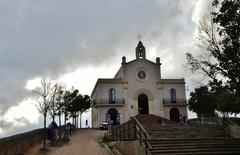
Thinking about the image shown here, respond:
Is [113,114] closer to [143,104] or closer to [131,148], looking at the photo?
[143,104]

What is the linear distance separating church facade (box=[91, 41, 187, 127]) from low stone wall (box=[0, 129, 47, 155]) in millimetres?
25321

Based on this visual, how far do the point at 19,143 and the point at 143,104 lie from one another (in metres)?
34.4

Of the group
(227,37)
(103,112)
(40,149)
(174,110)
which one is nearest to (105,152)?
(40,149)

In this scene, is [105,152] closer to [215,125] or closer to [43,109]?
[43,109]

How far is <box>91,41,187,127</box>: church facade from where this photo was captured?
50.3 meters

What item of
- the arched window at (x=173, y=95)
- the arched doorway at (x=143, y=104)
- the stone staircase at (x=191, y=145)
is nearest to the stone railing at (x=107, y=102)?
the arched doorway at (x=143, y=104)

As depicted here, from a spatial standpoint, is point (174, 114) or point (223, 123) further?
point (174, 114)

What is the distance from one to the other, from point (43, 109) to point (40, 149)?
10.2 ft

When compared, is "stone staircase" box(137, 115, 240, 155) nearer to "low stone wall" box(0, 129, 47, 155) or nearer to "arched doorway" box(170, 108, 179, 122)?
"low stone wall" box(0, 129, 47, 155)

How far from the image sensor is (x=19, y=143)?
742 inches

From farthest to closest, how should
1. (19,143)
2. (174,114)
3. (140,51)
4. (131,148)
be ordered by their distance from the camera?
1. (140,51)
2. (174,114)
3. (19,143)
4. (131,148)

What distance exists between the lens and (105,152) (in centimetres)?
2009

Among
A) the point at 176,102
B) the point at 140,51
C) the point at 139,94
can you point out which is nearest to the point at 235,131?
the point at 139,94

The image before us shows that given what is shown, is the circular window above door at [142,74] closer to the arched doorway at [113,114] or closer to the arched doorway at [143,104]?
the arched doorway at [143,104]
